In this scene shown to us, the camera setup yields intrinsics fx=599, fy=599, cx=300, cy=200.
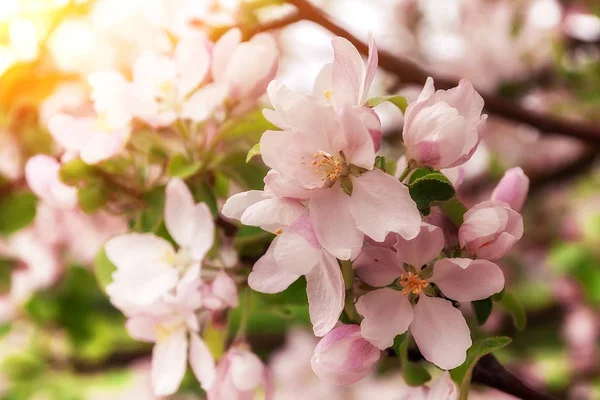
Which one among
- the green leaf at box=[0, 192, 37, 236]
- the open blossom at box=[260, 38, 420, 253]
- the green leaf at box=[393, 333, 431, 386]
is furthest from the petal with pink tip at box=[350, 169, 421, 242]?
the green leaf at box=[0, 192, 37, 236]

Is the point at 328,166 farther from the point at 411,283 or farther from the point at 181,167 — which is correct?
the point at 181,167

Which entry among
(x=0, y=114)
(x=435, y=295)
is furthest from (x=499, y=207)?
(x=0, y=114)

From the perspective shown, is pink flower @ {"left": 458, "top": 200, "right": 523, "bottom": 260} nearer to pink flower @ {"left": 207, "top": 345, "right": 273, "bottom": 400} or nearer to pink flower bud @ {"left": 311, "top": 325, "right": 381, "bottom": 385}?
pink flower bud @ {"left": 311, "top": 325, "right": 381, "bottom": 385}

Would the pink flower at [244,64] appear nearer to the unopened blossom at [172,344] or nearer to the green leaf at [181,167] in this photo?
the green leaf at [181,167]

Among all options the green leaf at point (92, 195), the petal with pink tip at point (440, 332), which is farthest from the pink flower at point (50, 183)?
the petal with pink tip at point (440, 332)

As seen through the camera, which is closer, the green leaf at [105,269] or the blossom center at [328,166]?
the blossom center at [328,166]

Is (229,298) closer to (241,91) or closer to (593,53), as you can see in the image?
(241,91)

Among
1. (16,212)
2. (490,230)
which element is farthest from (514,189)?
(16,212)

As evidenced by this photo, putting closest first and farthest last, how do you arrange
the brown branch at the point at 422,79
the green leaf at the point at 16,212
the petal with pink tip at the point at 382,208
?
the petal with pink tip at the point at 382,208, the brown branch at the point at 422,79, the green leaf at the point at 16,212
